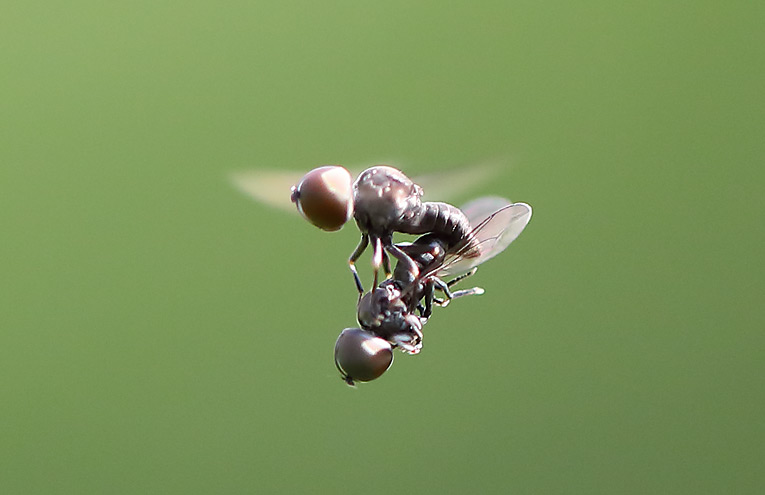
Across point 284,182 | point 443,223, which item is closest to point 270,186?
point 284,182

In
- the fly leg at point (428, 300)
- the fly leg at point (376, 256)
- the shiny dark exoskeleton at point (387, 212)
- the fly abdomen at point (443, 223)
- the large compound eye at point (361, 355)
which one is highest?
the fly abdomen at point (443, 223)

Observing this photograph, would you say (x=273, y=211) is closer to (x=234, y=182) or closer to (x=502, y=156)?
(x=234, y=182)

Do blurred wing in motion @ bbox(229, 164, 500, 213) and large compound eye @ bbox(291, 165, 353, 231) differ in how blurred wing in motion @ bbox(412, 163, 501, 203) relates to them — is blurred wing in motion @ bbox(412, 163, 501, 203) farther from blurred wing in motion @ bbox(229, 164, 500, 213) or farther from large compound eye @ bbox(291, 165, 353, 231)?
large compound eye @ bbox(291, 165, 353, 231)

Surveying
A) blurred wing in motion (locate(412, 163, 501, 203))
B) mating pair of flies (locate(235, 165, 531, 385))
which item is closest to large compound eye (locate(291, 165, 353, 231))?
mating pair of flies (locate(235, 165, 531, 385))

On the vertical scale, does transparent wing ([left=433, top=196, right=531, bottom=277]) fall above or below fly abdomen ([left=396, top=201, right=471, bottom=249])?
below

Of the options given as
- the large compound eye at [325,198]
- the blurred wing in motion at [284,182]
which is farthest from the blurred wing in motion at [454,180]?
the large compound eye at [325,198]

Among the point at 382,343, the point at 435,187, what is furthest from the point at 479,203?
the point at 382,343

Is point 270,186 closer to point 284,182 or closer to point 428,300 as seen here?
point 284,182

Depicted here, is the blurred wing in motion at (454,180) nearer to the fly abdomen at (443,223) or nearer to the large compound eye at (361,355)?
the fly abdomen at (443,223)
